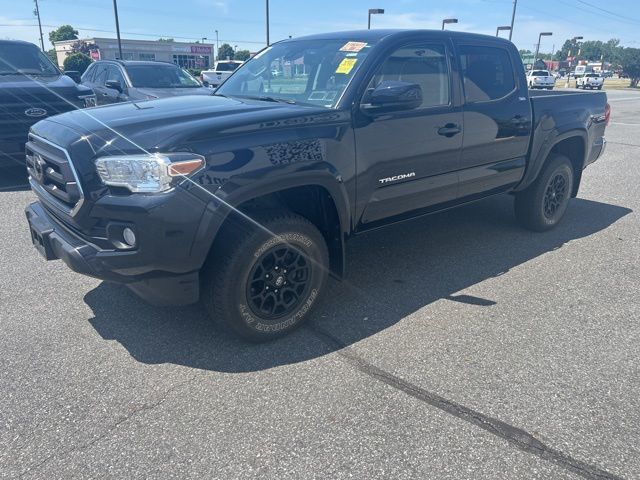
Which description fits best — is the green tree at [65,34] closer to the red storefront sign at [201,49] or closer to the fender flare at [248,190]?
the red storefront sign at [201,49]

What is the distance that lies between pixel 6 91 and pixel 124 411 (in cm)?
585

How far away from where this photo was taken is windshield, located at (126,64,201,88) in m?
9.71

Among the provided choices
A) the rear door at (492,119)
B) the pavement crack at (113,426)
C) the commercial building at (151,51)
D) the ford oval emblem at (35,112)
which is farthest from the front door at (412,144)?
the commercial building at (151,51)

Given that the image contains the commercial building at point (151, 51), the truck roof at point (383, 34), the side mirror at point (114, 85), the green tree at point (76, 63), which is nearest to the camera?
the truck roof at point (383, 34)

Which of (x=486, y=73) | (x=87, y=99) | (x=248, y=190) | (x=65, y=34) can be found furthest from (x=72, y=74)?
(x=65, y=34)

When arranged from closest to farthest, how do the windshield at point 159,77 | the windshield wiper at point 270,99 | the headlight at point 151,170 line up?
1. the headlight at point 151,170
2. the windshield wiper at point 270,99
3. the windshield at point 159,77

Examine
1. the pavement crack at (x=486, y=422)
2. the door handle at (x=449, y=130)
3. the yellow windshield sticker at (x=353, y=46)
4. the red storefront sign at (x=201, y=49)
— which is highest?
the red storefront sign at (x=201, y=49)

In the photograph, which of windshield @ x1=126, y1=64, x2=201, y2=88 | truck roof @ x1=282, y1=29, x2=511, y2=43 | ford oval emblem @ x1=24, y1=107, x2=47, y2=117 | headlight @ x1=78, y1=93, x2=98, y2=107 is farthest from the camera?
windshield @ x1=126, y1=64, x2=201, y2=88

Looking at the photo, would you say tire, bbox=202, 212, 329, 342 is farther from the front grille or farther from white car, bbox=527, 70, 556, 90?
white car, bbox=527, 70, 556, 90

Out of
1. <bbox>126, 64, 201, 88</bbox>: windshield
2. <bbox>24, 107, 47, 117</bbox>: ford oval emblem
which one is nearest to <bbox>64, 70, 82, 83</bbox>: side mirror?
<bbox>126, 64, 201, 88</bbox>: windshield

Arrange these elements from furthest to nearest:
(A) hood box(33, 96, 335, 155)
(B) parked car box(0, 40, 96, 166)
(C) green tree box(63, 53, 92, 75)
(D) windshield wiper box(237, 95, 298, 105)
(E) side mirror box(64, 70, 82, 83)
→ (C) green tree box(63, 53, 92, 75) → (E) side mirror box(64, 70, 82, 83) → (B) parked car box(0, 40, 96, 166) → (D) windshield wiper box(237, 95, 298, 105) → (A) hood box(33, 96, 335, 155)

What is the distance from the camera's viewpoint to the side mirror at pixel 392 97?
11.1ft

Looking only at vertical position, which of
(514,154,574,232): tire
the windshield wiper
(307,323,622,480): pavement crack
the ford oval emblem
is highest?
the windshield wiper

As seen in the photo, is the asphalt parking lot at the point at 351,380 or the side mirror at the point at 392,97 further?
the side mirror at the point at 392,97
